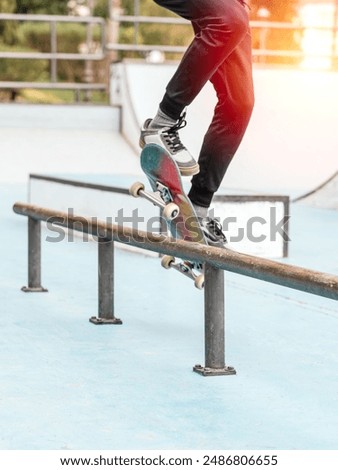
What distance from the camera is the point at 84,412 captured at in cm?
317

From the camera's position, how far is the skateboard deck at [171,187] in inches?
154

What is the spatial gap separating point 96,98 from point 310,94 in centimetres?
1459

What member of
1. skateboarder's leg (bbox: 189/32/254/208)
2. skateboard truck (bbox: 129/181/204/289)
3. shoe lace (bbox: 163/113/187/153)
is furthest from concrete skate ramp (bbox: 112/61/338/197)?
shoe lace (bbox: 163/113/187/153)

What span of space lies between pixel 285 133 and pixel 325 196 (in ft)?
4.80

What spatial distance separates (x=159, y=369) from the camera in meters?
3.82

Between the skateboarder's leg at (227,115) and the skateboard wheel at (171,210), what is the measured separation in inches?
5.6

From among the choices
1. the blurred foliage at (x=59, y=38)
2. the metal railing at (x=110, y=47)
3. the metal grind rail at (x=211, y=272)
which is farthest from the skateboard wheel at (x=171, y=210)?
the blurred foliage at (x=59, y=38)

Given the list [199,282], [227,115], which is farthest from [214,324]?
[227,115]

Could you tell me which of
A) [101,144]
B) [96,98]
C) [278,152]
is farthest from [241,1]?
[96,98]

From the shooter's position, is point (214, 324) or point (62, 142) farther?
point (62, 142)

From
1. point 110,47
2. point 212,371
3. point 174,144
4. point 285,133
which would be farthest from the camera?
point 110,47

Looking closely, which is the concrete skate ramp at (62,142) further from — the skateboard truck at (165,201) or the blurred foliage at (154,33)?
the blurred foliage at (154,33)

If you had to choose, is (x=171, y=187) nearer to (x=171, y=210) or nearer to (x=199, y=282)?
(x=171, y=210)
